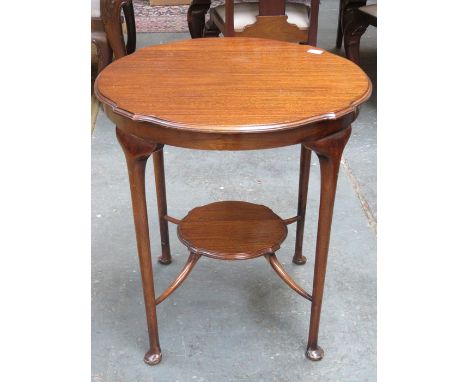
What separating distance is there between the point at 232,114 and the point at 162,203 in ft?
2.76

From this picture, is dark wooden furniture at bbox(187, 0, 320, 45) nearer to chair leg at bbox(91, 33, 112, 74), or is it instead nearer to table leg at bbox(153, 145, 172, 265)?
chair leg at bbox(91, 33, 112, 74)

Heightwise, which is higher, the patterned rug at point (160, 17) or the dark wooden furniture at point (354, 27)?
the dark wooden furniture at point (354, 27)

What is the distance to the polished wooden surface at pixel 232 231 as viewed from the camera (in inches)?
70.7

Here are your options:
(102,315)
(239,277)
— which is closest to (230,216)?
(239,277)

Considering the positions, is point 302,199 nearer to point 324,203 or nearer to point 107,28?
point 324,203

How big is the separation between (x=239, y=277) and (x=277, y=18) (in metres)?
1.58

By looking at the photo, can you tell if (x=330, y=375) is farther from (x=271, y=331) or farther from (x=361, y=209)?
(x=361, y=209)

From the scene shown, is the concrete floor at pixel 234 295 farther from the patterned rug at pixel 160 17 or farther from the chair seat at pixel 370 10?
the patterned rug at pixel 160 17

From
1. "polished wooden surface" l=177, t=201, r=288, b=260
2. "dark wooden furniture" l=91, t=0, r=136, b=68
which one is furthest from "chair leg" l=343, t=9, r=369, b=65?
"polished wooden surface" l=177, t=201, r=288, b=260

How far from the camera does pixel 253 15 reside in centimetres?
331

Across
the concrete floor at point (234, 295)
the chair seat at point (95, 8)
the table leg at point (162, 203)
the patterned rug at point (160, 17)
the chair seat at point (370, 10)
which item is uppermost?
the chair seat at point (95, 8)

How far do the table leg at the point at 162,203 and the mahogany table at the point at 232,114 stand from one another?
0.04 ft

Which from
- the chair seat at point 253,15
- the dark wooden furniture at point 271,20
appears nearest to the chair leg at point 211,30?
the dark wooden furniture at point 271,20

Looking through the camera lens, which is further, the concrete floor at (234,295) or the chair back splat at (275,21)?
the chair back splat at (275,21)
